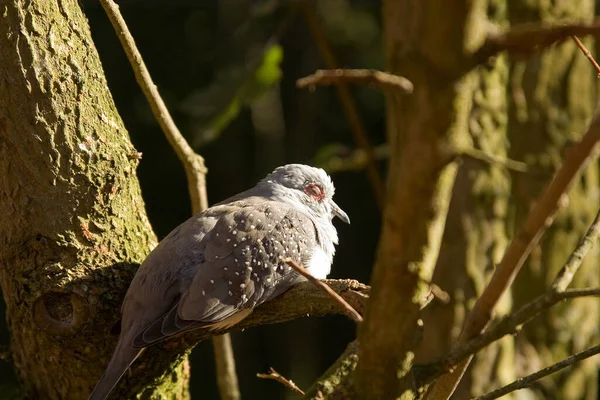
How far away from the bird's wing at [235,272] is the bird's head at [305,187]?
1.67 ft

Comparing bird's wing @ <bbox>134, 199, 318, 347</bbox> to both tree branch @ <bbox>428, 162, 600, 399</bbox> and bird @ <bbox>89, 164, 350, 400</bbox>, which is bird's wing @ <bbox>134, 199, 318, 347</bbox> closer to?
bird @ <bbox>89, 164, 350, 400</bbox>

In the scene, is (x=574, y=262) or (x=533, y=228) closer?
(x=533, y=228)

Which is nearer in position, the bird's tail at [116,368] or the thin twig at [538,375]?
the thin twig at [538,375]

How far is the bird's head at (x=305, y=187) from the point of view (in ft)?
12.4

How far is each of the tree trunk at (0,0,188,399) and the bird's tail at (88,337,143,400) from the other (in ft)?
0.45

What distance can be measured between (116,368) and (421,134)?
1562mm

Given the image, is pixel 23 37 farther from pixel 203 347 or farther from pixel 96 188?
pixel 203 347

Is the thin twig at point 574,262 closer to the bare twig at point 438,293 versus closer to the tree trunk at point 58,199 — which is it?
the bare twig at point 438,293

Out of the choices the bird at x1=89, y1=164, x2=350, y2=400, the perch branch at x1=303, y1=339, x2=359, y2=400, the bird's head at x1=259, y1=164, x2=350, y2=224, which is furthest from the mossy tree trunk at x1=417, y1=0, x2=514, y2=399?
the perch branch at x1=303, y1=339, x2=359, y2=400

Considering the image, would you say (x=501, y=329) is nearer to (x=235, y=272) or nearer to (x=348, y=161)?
(x=235, y=272)

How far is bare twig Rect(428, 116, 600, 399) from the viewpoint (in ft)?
4.25

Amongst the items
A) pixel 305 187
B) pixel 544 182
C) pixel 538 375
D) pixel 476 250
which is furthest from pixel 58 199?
pixel 544 182

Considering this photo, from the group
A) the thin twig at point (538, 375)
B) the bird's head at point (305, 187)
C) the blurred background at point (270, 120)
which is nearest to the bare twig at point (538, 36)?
the thin twig at point (538, 375)

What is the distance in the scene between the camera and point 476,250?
4.27 meters
